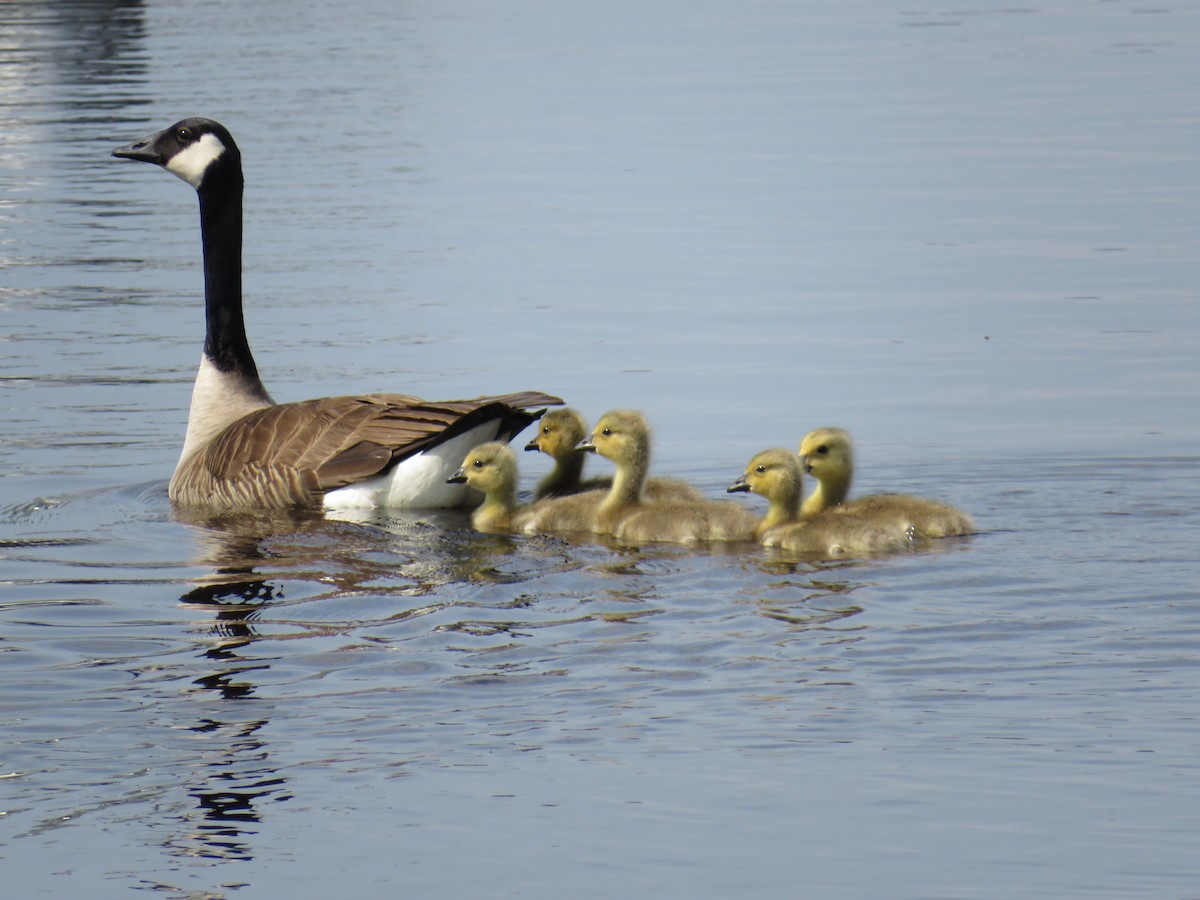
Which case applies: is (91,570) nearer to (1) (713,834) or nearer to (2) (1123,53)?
(1) (713,834)

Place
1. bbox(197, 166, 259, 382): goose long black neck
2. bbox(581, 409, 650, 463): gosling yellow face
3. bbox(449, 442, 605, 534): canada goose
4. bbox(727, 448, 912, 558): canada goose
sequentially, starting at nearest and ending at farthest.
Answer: bbox(727, 448, 912, 558): canada goose, bbox(581, 409, 650, 463): gosling yellow face, bbox(449, 442, 605, 534): canada goose, bbox(197, 166, 259, 382): goose long black neck

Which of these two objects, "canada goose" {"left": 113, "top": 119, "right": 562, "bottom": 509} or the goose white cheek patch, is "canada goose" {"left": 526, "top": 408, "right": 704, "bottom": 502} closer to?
"canada goose" {"left": 113, "top": 119, "right": 562, "bottom": 509}

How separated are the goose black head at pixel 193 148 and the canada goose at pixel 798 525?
4604 millimetres

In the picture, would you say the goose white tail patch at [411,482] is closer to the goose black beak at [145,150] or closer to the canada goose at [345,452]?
the canada goose at [345,452]

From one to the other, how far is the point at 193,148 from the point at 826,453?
4986 millimetres

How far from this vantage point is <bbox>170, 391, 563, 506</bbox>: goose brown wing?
11.0 meters

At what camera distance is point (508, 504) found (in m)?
10.7

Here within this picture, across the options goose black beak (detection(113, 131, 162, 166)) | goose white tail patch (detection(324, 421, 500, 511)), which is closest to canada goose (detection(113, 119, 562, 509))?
goose white tail patch (detection(324, 421, 500, 511))

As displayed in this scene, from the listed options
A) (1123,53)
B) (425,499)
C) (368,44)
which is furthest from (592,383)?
(368,44)

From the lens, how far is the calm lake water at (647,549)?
6086mm

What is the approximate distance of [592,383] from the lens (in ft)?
47.1

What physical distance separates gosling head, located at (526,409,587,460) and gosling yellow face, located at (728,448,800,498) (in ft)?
4.54

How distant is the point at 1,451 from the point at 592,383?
407cm

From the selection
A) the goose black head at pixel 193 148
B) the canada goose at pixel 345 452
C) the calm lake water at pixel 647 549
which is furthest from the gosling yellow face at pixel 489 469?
the goose black head at pixel 193 148
